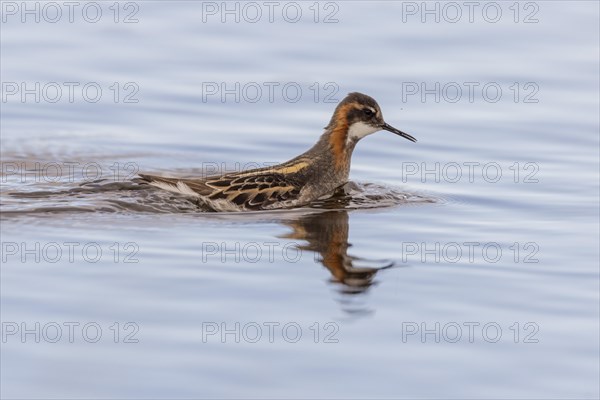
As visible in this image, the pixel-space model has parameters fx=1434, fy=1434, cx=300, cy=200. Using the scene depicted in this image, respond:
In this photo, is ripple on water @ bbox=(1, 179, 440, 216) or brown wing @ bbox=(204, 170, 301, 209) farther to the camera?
brown wing @ bbox=(204, 170, 301, 209)

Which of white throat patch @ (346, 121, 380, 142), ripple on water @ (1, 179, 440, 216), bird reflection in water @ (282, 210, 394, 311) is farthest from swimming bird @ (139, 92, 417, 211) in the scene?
bird reflection in water @ (282, 210, 394, 311)

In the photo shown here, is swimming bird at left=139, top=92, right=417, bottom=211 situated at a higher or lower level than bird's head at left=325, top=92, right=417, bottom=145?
lower

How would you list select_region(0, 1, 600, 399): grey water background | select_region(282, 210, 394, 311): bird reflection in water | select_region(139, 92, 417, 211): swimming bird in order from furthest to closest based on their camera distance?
select_region(139, 92, 417, 211): swimming bird, select_region(282, 210, 394, 311): bird reflection in water, select_region(0, 1, 600, 399): grey water background

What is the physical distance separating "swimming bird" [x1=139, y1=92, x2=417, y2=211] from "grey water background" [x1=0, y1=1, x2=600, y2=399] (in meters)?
0.28

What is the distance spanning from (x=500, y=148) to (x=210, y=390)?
10.4 metres

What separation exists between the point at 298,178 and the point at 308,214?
86 centimetres

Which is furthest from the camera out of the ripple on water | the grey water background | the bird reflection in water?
the ripple on water

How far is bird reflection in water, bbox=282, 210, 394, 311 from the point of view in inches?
564

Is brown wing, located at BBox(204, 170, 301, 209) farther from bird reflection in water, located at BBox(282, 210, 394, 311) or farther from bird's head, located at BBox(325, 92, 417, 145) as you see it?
bird's head, located at BBox(325, 92, 417, 145)

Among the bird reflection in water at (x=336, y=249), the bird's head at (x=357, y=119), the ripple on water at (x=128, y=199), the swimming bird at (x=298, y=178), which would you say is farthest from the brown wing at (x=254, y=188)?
the bird's head at (x=357, y=119)

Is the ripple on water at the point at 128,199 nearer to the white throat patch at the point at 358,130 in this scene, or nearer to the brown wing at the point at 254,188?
the brown wing at the point at 254,188

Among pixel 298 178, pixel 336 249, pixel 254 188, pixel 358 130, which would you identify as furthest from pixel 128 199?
pixel 358 130

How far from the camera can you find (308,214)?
57.9 feet

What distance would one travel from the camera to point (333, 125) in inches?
755
